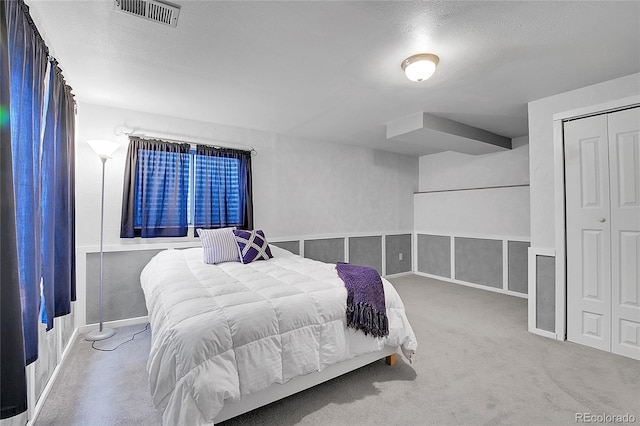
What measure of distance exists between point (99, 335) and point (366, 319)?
265cm

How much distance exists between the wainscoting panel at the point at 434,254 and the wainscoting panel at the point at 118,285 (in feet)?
14.8

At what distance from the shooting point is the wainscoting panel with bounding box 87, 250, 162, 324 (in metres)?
3.13

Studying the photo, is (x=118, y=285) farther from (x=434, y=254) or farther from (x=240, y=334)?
(x=434, y=254)

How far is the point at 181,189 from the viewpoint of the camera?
351 centimetres

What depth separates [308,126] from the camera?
13.1 ft

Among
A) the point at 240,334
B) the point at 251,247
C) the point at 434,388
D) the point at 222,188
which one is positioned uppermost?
the point at 222,188

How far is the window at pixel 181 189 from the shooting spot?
329cm

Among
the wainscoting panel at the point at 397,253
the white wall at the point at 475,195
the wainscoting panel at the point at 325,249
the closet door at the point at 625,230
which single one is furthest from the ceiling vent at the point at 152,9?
the white wall at the point at 475,195

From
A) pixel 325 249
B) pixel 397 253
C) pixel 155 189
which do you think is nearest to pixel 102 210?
pixel 155 189

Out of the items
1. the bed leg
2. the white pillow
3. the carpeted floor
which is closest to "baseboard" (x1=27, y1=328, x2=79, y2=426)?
the carpeted floor

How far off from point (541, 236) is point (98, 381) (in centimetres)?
403

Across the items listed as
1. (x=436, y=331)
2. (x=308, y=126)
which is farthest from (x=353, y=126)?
(x=436, y=331)

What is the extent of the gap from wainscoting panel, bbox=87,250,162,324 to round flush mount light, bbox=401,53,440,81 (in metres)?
3.25

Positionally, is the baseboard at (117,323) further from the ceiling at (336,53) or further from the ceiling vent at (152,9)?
the ceiling vent at (152,9)
